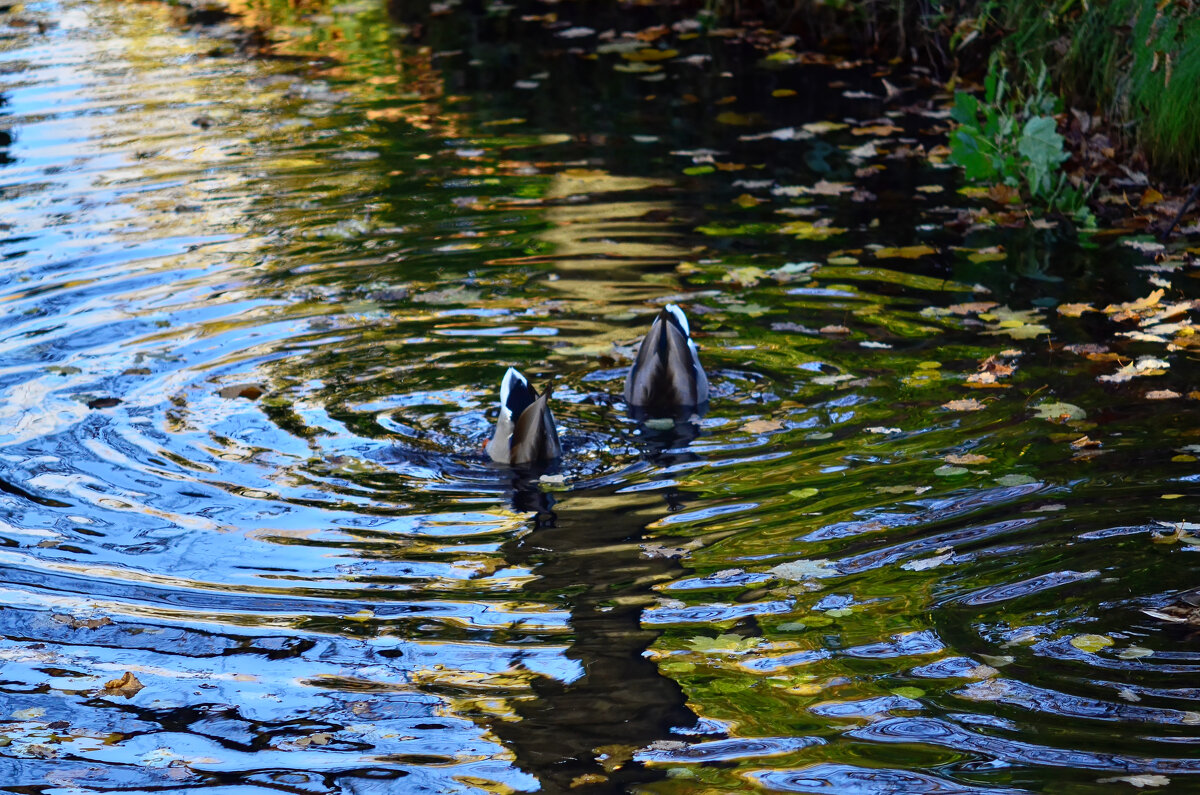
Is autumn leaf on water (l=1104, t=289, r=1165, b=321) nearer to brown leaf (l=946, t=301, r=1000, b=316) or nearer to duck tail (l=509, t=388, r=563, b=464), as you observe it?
brown leaf (l=946, t=301, r=1000, b=316)

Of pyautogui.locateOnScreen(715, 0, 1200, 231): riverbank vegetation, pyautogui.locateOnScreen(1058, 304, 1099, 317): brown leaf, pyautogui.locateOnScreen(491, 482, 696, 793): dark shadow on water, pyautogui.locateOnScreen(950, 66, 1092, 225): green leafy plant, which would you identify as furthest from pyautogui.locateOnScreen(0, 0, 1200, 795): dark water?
pyautogui.locateOnScreen(715, 0, 1200, 231): riverbank vegetation

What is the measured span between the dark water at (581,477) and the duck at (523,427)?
0.19 metres

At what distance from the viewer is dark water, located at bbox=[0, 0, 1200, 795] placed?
15.3 feet

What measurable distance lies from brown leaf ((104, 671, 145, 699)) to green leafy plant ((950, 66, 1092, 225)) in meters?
7.23

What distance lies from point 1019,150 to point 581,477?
16.3 feet

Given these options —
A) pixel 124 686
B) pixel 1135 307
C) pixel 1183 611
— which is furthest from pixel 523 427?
pixel 1135 307

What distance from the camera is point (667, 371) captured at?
7043mm

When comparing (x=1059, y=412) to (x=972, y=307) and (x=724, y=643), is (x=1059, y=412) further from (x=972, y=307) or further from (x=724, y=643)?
(x=724, y=643)

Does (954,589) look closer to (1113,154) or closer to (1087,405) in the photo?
(1087,405)

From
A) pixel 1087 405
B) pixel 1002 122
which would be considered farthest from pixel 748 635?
pixel 1002 122

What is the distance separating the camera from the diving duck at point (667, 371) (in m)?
7.03

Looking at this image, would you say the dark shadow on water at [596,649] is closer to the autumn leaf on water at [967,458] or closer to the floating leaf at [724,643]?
the floating leaf at [724,643]

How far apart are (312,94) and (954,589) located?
34.1 ft

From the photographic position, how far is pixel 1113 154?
407 inches
